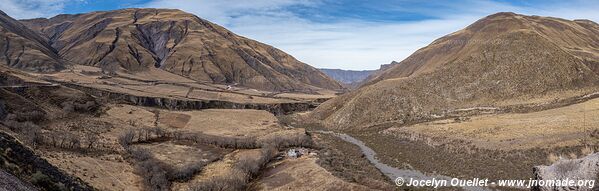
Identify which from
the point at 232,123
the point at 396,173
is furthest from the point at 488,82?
the point at 396,173

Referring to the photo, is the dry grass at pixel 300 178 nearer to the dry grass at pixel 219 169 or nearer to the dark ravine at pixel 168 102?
the dry grass at pixel 219 169

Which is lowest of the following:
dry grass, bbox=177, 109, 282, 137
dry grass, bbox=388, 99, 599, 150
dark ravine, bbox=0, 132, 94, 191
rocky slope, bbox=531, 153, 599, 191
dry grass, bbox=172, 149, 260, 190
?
dry grass, bbox=177, 109, 282, 137

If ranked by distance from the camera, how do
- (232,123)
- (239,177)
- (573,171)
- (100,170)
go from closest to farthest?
(573,171) → (100,170) → (239,177) → (232,123)

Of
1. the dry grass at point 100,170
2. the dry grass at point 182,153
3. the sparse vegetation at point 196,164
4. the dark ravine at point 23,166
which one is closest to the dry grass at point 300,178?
the sparse vegetation at point 196,164

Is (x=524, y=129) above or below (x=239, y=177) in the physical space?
above

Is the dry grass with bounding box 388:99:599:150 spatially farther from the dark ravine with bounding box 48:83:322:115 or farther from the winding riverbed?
the dark ravine with bounding box 48:83:322:115

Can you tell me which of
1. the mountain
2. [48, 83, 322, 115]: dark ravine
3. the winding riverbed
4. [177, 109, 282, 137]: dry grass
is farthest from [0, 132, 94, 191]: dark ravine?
[48, 83, 322, 115]: dark ravine

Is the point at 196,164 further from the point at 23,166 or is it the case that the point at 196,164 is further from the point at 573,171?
the point at 573,171

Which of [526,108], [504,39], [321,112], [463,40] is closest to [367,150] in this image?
[526,108]

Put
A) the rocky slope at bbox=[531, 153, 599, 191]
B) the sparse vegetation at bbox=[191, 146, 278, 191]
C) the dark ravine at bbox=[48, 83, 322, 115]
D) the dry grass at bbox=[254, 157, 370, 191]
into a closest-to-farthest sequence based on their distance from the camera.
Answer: the rocky slope at bbox=[531, 153, 599, 191], the dry grass at bbox=[254, 157, 370, 191], the sparse vegetation at bbox=[191, 146, 278, 191], the dark ravine at bbox=[48, 83, 322, 115]
